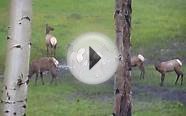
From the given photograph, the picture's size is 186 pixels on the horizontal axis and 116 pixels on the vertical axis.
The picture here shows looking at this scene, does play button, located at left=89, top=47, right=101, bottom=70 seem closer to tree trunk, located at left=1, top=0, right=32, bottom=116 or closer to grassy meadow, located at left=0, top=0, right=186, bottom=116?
grassy meadow, located at left=0, top=0, right=186, bottom=116

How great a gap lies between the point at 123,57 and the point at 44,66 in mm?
4011

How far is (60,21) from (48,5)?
0.48m

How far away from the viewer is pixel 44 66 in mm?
8117

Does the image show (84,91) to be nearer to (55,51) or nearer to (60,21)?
(55,51)

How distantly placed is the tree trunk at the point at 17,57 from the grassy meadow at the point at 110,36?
217 inches

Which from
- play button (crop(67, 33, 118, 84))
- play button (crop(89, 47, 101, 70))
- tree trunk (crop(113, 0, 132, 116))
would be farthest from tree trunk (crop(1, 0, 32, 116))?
play button (crop(89, 47, 101, 70))

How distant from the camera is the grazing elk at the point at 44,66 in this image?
26.2 ft

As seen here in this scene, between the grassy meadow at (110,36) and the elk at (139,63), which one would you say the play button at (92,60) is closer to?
the grassy meadow at (110,36)

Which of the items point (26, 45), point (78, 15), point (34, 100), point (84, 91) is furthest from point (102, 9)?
point (26, 45)

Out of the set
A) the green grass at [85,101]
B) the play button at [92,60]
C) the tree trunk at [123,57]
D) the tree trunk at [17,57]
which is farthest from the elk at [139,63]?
the tree trunk at [17,57]

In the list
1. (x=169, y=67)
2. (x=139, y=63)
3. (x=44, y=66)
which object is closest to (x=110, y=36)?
(x=139, y=63)

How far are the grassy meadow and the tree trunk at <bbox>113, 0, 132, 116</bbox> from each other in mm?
2267

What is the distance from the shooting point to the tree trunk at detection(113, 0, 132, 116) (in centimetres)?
415

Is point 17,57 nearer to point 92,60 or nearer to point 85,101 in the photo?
point 85,101
